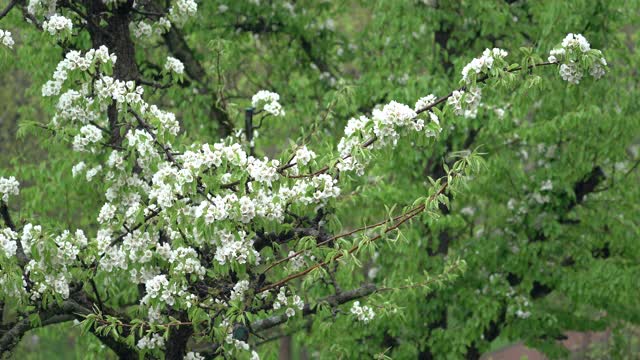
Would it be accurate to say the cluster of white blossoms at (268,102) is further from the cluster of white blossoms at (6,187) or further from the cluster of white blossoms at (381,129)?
the cluster of white blossoms at (6,187)

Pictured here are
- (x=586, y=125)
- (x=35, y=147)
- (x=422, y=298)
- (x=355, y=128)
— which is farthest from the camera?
(x=35, y=147)

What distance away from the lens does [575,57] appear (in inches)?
254

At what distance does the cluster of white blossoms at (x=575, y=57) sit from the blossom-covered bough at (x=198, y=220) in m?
0.01

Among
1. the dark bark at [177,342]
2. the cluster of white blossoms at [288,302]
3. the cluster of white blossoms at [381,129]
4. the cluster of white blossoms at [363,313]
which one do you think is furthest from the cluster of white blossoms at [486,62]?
the dark bark at [177,342]

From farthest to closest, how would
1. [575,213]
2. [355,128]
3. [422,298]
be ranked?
[575,213], [422,298], [355,128]

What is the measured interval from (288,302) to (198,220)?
150 cm

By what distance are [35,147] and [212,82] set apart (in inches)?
319

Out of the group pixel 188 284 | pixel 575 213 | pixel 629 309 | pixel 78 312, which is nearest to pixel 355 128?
pixel 188 284

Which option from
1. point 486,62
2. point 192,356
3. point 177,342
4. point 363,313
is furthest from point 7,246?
point 486,62

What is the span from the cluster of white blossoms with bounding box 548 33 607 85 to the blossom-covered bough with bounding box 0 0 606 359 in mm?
12

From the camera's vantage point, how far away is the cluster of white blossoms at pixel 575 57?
6453mm

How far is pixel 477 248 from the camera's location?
490 inches

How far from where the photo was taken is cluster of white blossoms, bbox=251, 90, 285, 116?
8.78 meters

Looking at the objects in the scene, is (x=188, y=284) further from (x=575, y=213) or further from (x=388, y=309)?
(x=575, y=213)
